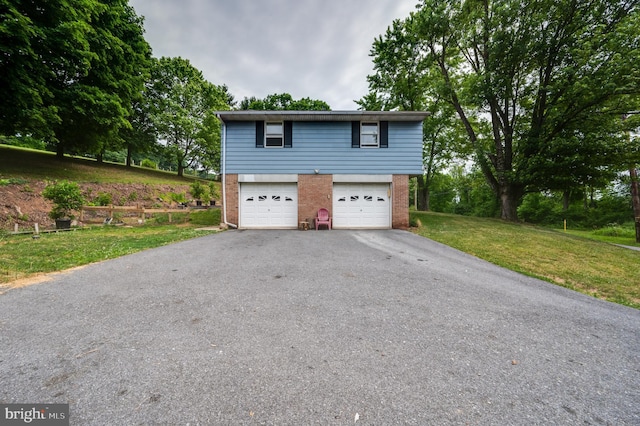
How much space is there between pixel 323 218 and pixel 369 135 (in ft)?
13.8

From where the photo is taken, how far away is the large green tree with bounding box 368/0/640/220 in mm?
9906

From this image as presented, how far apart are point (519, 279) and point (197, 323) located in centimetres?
560

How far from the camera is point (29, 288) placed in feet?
11.2

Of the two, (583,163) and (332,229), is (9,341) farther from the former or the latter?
(583,163)

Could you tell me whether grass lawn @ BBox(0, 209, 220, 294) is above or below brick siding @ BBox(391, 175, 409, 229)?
below

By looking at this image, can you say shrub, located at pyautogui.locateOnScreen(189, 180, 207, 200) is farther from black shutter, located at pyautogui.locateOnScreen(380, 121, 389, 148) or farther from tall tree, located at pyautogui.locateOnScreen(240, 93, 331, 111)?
tall tree, located at pyautogui.locateOnScreen(240, 93, 331, 111)

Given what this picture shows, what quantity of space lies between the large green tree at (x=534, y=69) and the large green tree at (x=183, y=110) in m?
20.4

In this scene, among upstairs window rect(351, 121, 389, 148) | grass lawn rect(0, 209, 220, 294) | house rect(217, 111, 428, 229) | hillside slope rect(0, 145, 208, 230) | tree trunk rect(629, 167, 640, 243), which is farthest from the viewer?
tree trunk rect(629, 167, 640, 243)

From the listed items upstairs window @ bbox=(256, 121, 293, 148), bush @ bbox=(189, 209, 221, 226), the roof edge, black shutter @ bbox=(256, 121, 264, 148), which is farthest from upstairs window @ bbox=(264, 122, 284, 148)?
bush @ bbox=(189, 209, 221, 226)

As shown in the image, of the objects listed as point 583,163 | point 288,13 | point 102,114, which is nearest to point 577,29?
point 583,163

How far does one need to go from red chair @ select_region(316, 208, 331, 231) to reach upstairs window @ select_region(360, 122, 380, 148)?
340cm

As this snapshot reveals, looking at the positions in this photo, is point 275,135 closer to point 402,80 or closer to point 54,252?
point 54,252

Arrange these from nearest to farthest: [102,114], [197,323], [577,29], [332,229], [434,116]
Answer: [197,323] < [332,229] < [577,29] < [102,114] < [434,116]

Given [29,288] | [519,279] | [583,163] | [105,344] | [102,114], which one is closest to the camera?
[105,344]
